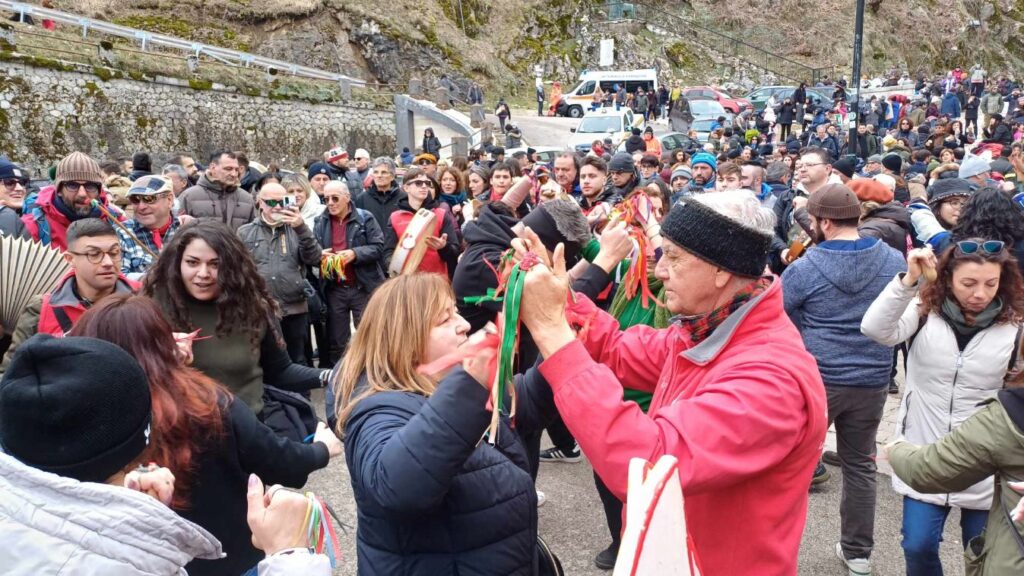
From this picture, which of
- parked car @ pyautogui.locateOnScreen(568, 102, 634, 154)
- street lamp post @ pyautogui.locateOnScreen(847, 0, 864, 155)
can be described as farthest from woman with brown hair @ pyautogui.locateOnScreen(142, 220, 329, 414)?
parked car @ pyautogui.locateOnScreen(568, 102, 634, 154)

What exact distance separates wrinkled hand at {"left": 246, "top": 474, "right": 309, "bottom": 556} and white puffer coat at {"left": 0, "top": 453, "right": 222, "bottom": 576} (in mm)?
197

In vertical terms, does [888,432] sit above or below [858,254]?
below

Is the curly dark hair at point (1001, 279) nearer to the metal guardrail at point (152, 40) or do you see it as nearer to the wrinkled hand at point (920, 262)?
the wrinkled hand at point (920, 262)

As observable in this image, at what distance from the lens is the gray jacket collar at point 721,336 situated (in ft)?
6.33

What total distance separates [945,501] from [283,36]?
3507 cm

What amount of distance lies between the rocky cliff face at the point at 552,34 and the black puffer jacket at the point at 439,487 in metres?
29.3

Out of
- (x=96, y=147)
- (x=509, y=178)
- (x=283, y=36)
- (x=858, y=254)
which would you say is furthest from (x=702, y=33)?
(x=858, y=254)

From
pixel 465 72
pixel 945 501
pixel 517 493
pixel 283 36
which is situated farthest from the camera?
pixel 465 72

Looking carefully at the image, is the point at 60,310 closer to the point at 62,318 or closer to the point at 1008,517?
the point at 62,318

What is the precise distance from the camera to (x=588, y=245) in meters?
3.61

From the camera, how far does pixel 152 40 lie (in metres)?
25.0

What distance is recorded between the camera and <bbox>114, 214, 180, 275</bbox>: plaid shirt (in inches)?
192

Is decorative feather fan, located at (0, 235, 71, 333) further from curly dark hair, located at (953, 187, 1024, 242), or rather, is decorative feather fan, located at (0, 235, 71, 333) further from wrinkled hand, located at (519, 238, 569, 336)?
curly dark hair, located at (953, 187, 1024, 242)

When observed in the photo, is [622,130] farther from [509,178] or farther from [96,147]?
[509,178]
